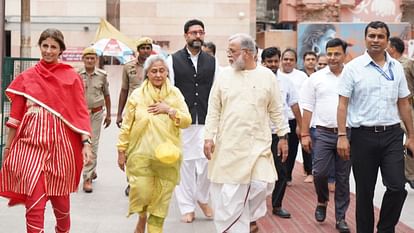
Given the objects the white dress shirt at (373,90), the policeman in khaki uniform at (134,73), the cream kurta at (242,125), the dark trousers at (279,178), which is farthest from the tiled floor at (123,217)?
the white dress shirt at (373,90)

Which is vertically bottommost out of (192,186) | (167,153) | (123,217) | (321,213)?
(123,217)

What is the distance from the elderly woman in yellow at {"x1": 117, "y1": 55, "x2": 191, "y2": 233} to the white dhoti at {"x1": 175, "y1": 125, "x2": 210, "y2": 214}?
43.7 inches

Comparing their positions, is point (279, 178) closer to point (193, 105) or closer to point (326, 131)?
point (326, 131)

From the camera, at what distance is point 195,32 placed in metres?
7.11

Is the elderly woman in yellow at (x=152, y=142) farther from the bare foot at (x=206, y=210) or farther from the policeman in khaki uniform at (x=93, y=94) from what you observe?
the policeman in khaki uniform at (x=93, y=94)

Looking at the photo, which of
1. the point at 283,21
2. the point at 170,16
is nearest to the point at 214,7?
the point at 170,16

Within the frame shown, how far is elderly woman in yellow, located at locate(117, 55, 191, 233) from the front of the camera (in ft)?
19.2

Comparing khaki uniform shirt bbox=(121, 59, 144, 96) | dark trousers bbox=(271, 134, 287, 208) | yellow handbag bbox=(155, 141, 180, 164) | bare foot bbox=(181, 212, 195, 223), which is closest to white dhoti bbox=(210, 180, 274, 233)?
yellow handbag bbox=(155, 141, 180, 164)

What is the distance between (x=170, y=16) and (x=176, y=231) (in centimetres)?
2234

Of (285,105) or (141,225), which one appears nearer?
(141,225)

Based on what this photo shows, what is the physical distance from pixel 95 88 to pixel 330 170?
11.8 feet

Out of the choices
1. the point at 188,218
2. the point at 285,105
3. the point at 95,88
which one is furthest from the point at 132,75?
the point at 188,218

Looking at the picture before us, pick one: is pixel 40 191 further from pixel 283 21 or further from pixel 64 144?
pixel 283 21

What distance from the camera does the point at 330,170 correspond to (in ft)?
22.5
